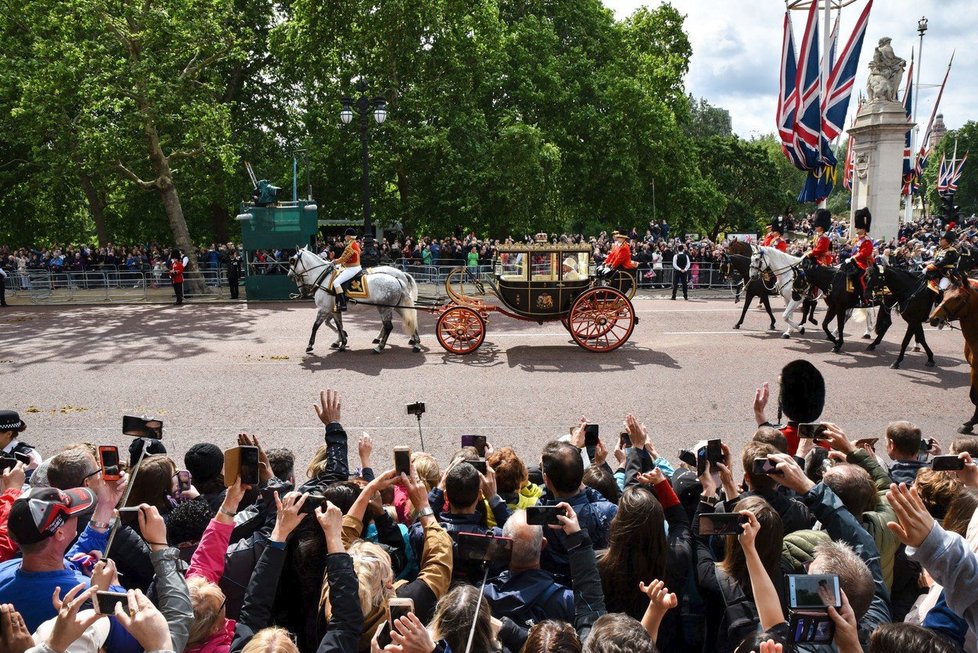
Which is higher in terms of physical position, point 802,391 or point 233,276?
point 233,276

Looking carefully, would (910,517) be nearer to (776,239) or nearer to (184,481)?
(184,481)

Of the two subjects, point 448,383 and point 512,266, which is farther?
point 512,266

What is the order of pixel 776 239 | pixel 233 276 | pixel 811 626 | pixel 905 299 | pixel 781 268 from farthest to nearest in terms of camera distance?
pixel 233 276, pixel 776 239, pixel 781 268, pixel 905 299, pixel 811 626

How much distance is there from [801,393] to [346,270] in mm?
9605

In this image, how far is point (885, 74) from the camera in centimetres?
2591

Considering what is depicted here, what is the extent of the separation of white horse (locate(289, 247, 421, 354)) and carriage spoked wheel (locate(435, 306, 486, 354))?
0.72 meters

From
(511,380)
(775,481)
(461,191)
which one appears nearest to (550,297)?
(511,380)

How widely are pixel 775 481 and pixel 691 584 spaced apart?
1018 mm

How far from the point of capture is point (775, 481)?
431 centimetres

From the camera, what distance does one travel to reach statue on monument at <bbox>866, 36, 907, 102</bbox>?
2589 cm

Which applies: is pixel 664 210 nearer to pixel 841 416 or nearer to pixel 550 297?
pixel 550 297

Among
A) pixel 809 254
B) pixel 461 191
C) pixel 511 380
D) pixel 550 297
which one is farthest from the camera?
pixel 461 191

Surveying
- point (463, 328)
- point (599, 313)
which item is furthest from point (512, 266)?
point (599, 313)

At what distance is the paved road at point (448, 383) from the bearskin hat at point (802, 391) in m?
2.44
